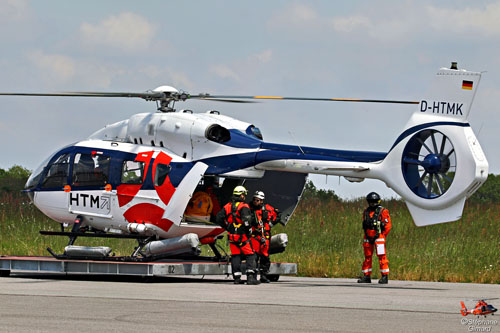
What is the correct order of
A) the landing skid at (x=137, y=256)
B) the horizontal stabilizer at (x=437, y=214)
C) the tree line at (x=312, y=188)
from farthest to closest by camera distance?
the tree line at (x=312, y=188) → the landing skid at (x=137, y=256) → the horizontal stabilizer at (x=437, y=214)

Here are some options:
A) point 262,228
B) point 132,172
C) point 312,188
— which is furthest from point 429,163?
point 312,188

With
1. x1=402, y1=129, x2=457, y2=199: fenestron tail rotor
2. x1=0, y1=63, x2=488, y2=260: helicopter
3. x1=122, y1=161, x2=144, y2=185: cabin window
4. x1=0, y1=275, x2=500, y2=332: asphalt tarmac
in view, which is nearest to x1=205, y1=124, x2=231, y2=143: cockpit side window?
x1=0, y1=63, x2=488, y2=260: helicopter

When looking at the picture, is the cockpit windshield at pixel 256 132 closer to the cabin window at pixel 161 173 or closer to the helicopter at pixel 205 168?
the helicopter at pixel 205 168

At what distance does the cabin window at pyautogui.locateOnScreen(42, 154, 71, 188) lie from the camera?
20359 mm

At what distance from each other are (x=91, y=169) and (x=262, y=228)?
13.8 feet

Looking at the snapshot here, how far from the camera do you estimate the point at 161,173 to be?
19.1 meters

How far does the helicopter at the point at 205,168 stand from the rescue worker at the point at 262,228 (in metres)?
0.65

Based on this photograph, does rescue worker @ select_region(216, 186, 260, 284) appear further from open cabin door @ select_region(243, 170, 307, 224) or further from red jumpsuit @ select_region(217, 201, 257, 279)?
open cabin door @ select_region(243, 170, 307, 224)

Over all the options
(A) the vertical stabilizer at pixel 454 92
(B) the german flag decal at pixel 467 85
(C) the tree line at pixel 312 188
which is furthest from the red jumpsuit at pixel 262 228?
(C) the tree line at pixel 312 188

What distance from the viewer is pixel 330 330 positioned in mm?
10359

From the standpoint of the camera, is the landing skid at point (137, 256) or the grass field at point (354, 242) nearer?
the landing skid at point (137, 256)

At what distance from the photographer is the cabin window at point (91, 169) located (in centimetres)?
1978

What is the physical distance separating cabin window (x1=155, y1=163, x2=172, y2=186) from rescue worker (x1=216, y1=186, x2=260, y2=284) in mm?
1747

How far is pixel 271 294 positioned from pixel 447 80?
4980 millimetres
